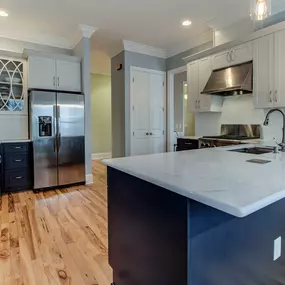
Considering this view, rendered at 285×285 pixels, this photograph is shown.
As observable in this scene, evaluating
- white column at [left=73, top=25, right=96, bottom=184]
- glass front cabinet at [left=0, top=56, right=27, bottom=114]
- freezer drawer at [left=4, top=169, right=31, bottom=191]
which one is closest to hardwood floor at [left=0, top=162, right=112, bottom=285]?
freezer drawer at [left=4, top=169, right=31, bottom=191]

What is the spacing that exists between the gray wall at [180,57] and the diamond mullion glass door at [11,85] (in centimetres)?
302

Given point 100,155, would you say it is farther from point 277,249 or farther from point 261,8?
point 277,249


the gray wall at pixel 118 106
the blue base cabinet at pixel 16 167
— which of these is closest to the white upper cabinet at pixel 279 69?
the gray wall at pixel 118 106

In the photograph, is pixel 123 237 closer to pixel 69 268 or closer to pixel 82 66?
pixel 69 268

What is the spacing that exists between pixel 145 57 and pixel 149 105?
1048 mm

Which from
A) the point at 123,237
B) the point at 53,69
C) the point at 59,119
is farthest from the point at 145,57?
the point at 123,237

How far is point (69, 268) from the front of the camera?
1.86 meters

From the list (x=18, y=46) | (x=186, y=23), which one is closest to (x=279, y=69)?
(x=186, y=23)

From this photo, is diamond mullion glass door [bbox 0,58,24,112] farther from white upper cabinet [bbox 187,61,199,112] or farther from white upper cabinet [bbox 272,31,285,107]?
white upper cabinet [bbox 272,31,285,107]

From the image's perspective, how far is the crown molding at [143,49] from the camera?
482 cm

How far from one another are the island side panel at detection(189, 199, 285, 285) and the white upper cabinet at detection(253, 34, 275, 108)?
2.19 meters

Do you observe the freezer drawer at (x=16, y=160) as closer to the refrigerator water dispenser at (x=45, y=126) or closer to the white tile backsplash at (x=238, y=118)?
the refrigerator water dispenser at (x=45, y=126)

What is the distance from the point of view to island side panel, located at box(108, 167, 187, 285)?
103cm

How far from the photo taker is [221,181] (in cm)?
100
